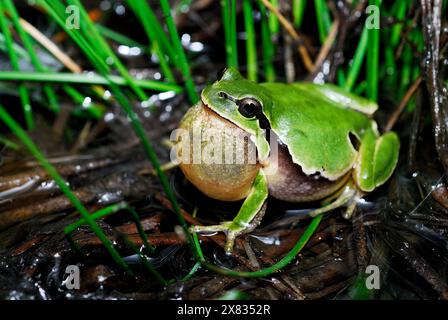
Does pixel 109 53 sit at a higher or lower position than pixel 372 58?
higher

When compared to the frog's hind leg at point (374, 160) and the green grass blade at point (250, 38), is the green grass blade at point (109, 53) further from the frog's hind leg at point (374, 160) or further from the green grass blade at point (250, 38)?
the frog's hind leg at point (374, 160)

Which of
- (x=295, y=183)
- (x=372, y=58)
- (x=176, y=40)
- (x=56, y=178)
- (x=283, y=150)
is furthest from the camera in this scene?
(x=372, y=58)

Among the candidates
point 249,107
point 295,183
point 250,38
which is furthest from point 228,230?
point 250,38

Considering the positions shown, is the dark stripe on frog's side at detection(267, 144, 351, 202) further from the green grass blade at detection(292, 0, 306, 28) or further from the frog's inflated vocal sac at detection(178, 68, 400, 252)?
the green grass blade at detection(292, 0, 306, 28)

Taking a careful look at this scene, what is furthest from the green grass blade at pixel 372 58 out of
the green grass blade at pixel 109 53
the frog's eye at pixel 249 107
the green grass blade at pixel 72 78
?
the green grass blade at pixel 109 53

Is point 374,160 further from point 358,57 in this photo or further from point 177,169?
point 177,169

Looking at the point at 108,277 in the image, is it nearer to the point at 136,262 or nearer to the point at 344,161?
the point at 136,262

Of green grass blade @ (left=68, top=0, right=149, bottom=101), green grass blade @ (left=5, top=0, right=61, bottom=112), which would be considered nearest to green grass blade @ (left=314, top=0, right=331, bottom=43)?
green grass blade @ (left=68, top=0, right=149, bottom=101)
